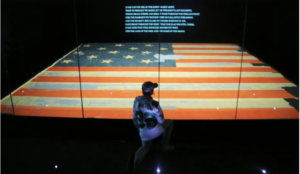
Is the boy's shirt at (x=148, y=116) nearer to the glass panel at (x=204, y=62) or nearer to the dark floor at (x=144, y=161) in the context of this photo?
the dark floor at (x=144, y=161)

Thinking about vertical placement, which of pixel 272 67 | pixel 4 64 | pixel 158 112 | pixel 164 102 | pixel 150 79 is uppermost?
pixel 4 64

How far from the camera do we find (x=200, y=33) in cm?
788

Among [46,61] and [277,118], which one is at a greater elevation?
[46,61]

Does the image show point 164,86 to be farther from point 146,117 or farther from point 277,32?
point 277,32

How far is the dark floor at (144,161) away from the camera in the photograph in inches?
108

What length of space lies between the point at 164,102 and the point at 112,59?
2814mm

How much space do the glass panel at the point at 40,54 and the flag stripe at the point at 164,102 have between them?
0.05 feet

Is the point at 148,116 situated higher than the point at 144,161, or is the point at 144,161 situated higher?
the point at 148,116

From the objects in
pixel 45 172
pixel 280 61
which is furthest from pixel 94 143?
pixel 280 61

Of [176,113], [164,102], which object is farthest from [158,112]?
[164,102]

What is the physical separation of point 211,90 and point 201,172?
227 cm

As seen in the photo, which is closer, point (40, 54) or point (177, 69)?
point (40, 54)

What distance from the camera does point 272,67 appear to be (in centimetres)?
581

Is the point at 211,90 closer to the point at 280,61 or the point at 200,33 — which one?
the point at 280,61
